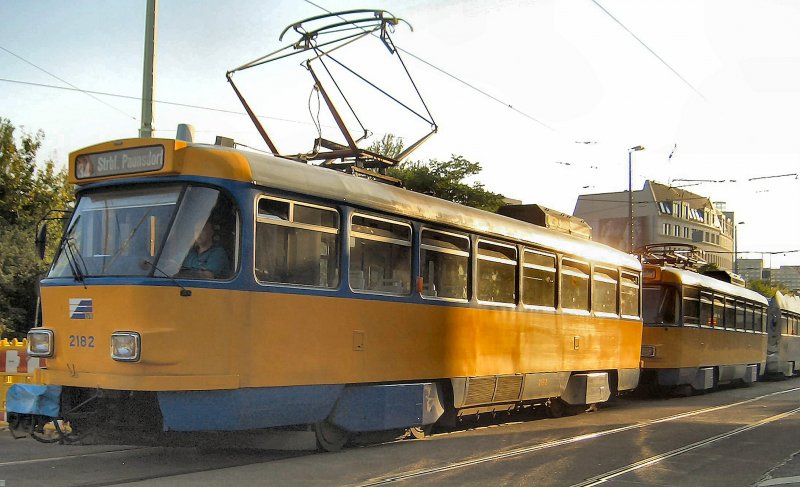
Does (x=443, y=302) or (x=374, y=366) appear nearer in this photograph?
(x=374, y=366)

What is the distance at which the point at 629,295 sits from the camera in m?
16.5

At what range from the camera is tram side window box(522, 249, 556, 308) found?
1248cm

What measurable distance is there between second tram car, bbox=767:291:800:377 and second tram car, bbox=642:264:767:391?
6.00 m

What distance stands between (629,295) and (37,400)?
38.5 ft

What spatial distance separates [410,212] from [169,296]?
3439 mm

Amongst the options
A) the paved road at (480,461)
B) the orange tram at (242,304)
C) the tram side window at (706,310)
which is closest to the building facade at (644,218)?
the tram side window at (706,310)

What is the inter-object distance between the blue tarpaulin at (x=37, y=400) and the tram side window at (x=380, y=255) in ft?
10.2

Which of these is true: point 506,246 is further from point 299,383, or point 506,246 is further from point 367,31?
point 299,383

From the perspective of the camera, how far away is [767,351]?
2834 cm

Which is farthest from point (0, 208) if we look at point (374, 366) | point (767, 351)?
point (767, 351)

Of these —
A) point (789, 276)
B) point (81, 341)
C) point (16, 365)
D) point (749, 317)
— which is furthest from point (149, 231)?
point (789, 276)

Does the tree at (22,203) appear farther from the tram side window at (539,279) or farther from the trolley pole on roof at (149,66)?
the tram side window at (539,279)

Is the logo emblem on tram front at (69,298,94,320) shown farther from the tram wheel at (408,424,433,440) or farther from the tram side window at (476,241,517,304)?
the tram side window at (476,241,517,304)

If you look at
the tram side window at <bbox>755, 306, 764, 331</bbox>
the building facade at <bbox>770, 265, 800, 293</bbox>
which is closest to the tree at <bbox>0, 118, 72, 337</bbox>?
the tram side window at <bbox>755, 306, 764, 331</bbox>
